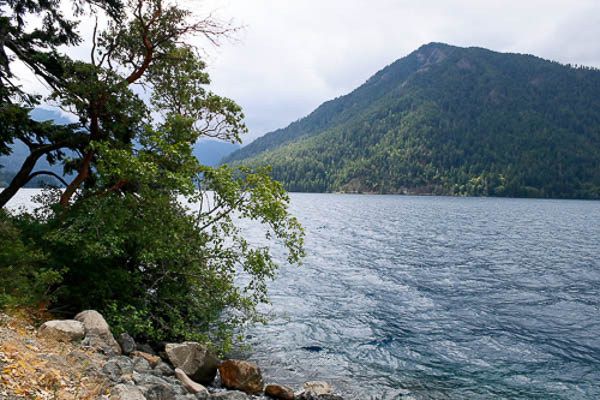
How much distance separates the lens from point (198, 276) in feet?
46.9

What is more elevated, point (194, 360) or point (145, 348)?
point (145, 348)

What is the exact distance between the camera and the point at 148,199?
12961 millimetres

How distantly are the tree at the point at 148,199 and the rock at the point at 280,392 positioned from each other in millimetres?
2374

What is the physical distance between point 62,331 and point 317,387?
315 inches

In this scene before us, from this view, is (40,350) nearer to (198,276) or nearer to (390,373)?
(198,276)

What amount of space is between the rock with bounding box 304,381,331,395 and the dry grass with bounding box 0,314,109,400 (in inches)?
268

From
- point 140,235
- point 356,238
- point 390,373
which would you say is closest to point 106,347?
point 140,235

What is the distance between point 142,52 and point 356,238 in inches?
1610

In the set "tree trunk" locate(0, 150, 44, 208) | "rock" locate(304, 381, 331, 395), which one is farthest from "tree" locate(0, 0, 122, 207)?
"rock" locate(304, 381, 331, 395)

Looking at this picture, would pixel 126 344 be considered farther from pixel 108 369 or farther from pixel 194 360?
pixel 108 369

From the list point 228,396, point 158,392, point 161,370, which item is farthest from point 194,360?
point 158,392

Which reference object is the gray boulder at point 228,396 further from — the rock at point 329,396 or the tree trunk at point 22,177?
the tree trunk at point 22,177

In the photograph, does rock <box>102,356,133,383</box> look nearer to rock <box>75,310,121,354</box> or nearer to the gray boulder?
rock <box>75,310,121,354</box>

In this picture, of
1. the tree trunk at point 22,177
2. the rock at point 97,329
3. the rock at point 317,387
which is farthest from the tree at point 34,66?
the rock at point 317,387
